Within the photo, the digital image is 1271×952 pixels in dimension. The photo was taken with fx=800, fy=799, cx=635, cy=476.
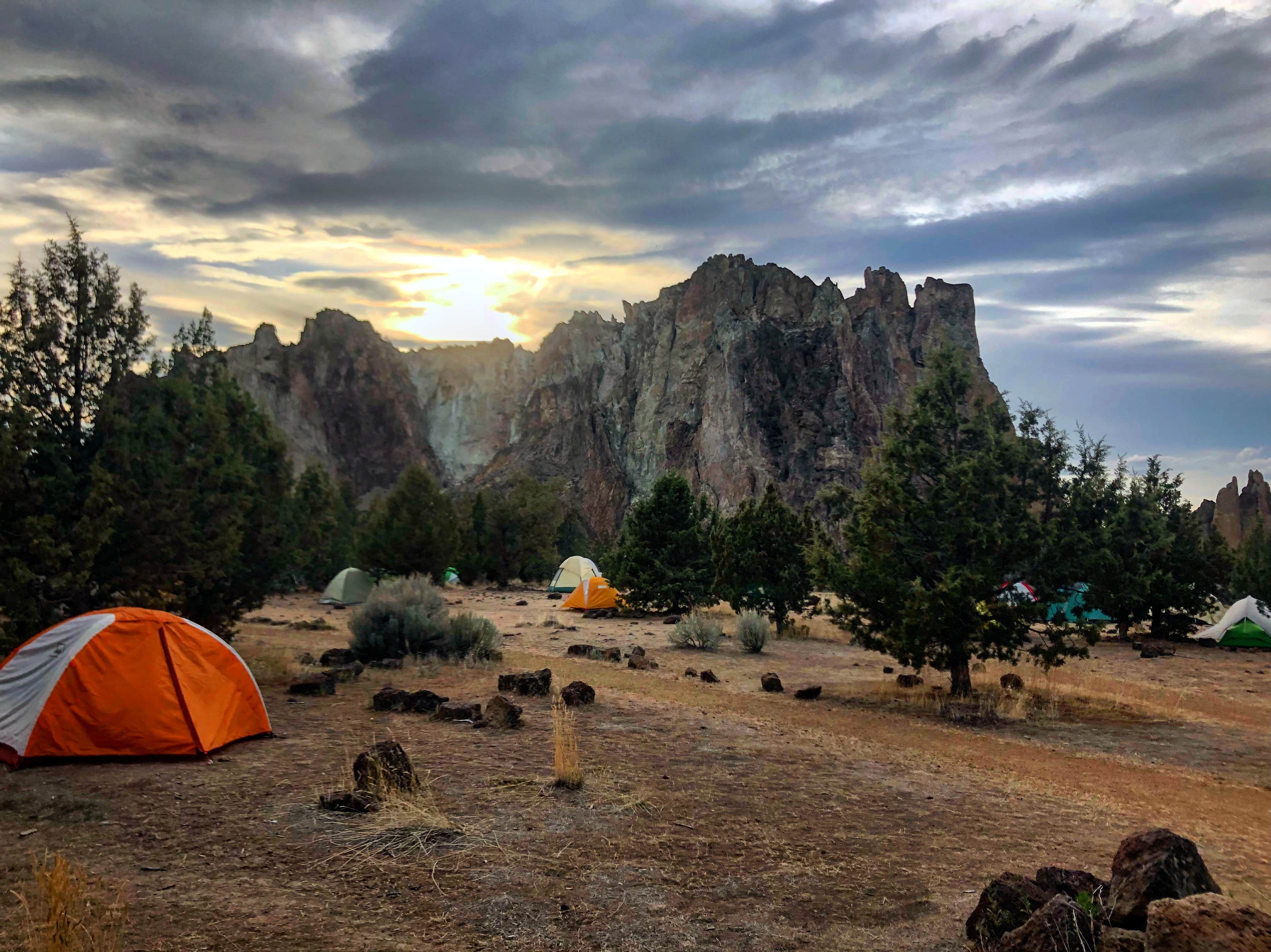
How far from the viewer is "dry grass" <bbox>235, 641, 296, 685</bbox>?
1571 centimetres

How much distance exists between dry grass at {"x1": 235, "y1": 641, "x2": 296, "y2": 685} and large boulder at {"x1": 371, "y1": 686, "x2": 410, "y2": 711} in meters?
3.04

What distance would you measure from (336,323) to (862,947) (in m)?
163

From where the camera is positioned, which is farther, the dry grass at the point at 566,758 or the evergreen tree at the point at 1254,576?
the evergreen tree at the point at 1254,576

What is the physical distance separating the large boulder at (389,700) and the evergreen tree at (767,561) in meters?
15.8

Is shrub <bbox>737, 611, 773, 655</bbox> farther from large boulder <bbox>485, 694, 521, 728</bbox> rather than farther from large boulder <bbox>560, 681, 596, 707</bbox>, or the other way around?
large boulder <bbox>485, 694, 521, 728</bbox>

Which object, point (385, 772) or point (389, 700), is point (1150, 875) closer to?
point (385, 772)

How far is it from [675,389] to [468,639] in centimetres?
10083

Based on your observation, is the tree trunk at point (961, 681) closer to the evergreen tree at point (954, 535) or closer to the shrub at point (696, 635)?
the evergreen tree at point (954, 535)

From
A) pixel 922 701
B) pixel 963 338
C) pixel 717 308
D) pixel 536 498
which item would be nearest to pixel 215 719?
pixel 922 701

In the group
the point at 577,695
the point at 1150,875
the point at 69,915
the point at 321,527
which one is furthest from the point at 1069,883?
the point at 321,527

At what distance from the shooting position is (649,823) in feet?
24.5

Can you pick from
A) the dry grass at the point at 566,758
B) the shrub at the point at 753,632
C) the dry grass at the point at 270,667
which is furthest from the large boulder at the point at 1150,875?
the shrub at the point at 753,632

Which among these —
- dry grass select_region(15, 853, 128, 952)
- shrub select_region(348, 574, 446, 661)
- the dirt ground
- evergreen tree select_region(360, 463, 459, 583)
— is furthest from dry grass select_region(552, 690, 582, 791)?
evergreen tree select_region(360, 463, 459, 583)

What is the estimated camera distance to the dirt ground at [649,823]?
17.8 feet
